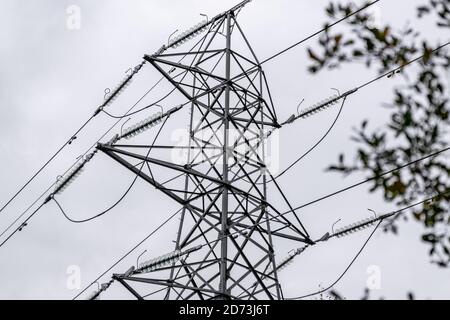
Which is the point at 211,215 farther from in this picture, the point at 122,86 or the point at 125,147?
the point at 122,86

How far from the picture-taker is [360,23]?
226 inches

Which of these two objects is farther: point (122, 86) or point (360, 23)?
point (122, 86)

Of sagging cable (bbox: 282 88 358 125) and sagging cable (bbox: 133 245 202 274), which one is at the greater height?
sagging cable (bbox: 282 88 358 125)

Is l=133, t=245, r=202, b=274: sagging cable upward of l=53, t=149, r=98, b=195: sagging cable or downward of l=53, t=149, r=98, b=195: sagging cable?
downward

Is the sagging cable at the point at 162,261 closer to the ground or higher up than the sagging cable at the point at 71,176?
closer to the ground

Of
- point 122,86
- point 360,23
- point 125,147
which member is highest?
point 122,86

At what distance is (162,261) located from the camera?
38.6 feet

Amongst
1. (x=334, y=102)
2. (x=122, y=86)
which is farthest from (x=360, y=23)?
(x=122, y=86)

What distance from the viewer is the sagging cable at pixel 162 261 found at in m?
11.5

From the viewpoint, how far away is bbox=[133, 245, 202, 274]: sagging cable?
1153 centimetres
